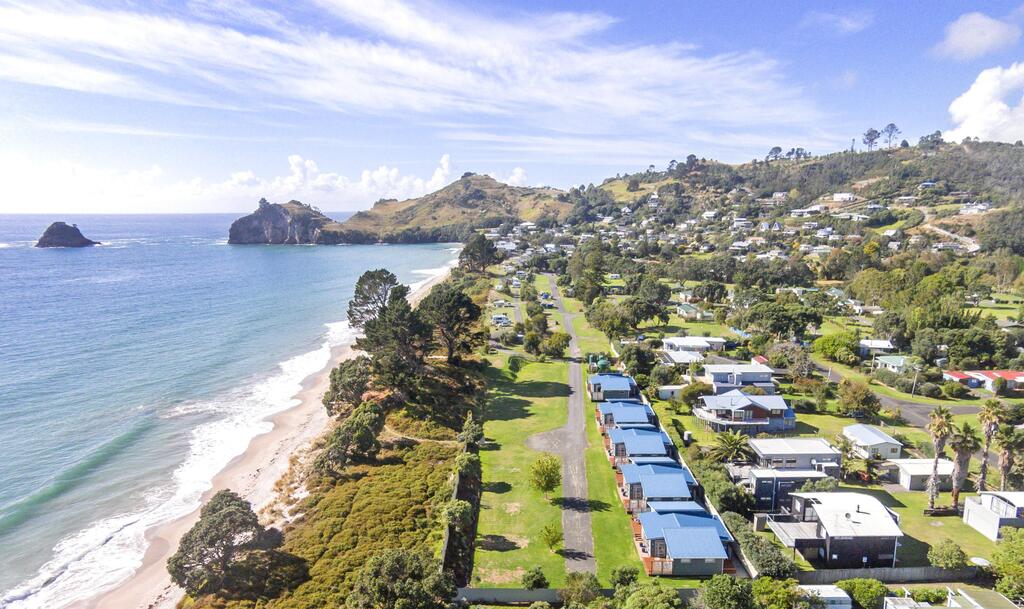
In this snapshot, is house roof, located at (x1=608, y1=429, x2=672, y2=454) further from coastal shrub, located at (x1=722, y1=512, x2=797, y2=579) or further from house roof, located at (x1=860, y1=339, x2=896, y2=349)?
house roof, located at (x1=860, y1=339, x2=896, y2=349)

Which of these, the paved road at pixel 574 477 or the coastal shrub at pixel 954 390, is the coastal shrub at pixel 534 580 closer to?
the paved road at pixel 574 477

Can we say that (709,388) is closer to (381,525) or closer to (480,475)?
(480,475)

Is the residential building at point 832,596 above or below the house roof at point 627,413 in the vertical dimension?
below

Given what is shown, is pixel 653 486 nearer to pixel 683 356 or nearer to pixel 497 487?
pixel 497 487

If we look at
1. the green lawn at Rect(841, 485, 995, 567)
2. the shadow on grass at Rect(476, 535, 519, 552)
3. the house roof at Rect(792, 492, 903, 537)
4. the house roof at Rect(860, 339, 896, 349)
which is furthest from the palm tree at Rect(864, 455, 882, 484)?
the house roof at Rect(860, 339, 896, 349)

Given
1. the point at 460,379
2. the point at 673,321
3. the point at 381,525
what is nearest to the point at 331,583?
the point at 381,525

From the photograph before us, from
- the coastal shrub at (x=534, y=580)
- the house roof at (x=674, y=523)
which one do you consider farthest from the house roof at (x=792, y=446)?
→ the coastal shrub at (x=534, y=580)
